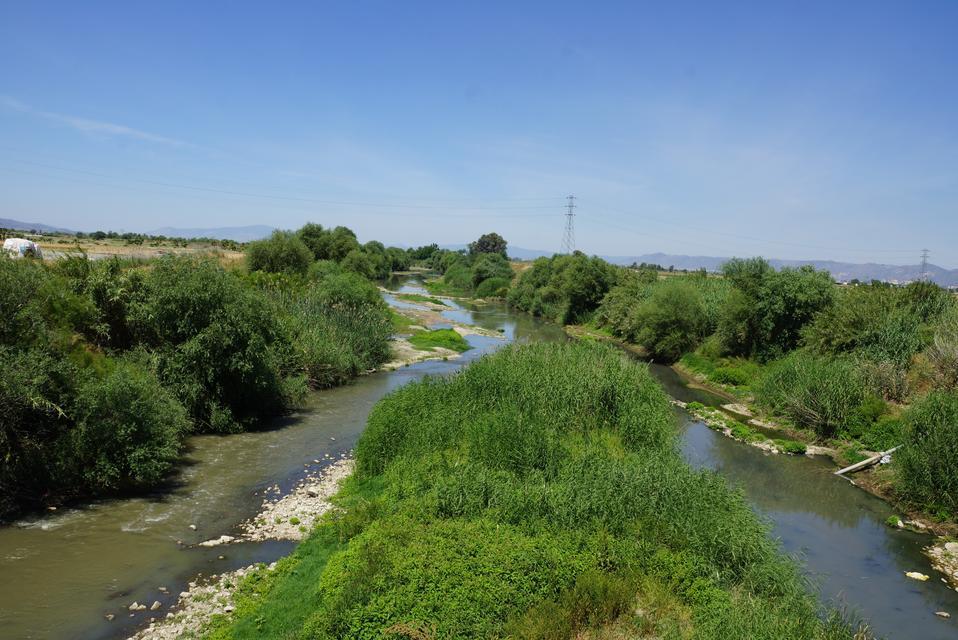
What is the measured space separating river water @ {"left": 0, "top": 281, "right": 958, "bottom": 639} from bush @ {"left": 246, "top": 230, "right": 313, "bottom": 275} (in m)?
39.1

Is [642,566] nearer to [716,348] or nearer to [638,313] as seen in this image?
[716,348]

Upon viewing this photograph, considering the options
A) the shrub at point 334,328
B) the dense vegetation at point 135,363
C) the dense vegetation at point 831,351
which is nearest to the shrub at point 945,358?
the dense vegetation at point 831,351

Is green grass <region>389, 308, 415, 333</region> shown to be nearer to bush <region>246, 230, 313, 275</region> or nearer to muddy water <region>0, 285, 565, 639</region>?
bush <region>246, 230, 313, 275</region>

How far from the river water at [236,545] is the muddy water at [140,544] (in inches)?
1.4

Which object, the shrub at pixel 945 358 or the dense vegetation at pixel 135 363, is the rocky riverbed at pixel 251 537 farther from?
the shrub at pixel 945 358

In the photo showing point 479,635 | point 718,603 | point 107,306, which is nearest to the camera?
point 479,635

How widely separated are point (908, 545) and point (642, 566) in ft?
41.9

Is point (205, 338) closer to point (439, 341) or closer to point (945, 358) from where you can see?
point (439, 341)

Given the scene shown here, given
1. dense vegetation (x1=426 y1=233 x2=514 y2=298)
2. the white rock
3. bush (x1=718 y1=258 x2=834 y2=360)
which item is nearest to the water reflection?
the white rock

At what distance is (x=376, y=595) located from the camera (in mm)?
10727

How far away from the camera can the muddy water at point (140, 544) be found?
12.7m

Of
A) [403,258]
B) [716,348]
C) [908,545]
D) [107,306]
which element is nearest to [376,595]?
[908,545]

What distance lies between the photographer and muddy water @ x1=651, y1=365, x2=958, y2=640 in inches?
590

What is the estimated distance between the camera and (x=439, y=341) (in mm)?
52250
